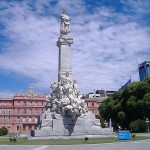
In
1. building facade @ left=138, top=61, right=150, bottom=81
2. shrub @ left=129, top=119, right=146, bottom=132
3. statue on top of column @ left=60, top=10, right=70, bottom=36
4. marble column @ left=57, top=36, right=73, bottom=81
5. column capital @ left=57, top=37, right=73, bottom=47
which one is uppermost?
building facade @ left=138, top=61, right=150, bottom=81

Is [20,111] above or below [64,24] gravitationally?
below

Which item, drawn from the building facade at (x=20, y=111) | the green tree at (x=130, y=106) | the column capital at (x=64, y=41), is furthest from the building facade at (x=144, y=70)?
the column capital at (x=64, y=41)

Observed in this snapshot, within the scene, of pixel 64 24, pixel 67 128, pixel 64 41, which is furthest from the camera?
pixel 64 24

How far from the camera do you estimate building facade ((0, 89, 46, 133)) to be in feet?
269

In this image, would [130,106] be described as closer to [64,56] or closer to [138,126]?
[138,126]

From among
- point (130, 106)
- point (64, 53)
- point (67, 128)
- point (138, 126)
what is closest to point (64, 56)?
point (64, 53)

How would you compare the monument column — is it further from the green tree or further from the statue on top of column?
the green tree

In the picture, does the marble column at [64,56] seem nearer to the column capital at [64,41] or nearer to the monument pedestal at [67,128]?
the column capital at [64,41]

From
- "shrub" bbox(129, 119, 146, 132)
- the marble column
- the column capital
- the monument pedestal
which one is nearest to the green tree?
"shrub" bbox(129, 119, 146, 132)

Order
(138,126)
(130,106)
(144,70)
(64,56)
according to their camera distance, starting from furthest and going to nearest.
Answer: (144,70), (130,106), (138,126), (64,56)

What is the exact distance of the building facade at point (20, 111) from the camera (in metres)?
81.9

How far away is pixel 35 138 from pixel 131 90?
A: 27791 millimetres

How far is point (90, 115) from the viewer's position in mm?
31219

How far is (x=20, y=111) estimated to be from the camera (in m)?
82.1
